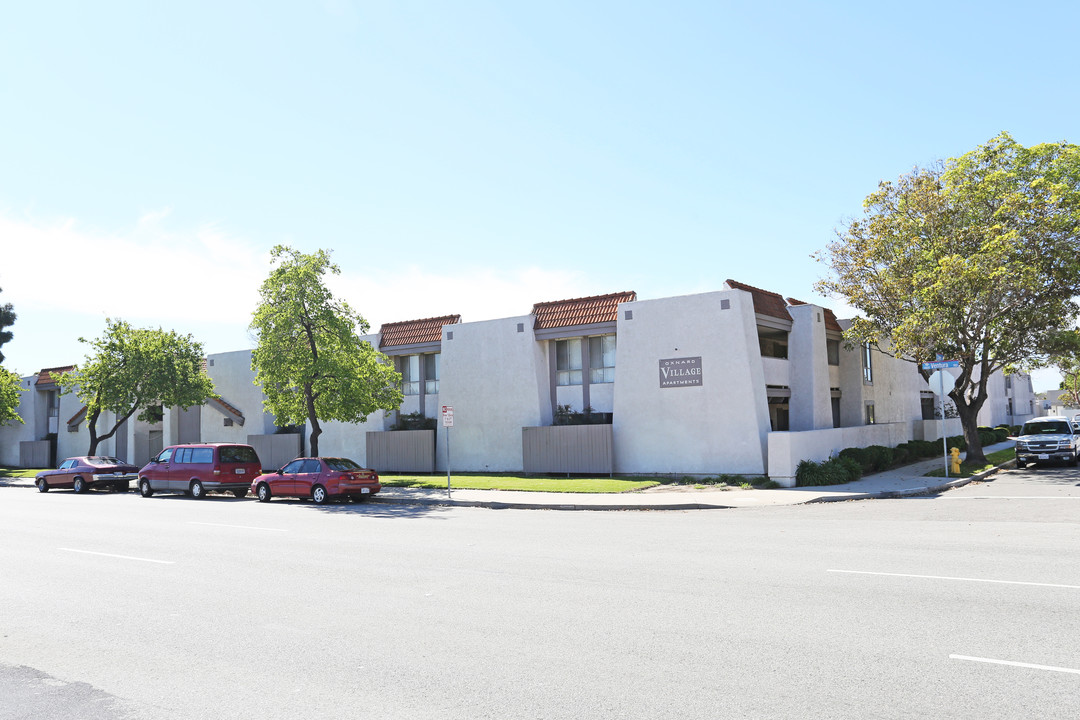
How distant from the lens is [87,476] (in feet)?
103

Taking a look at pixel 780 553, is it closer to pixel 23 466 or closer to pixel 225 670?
pixel 225 670

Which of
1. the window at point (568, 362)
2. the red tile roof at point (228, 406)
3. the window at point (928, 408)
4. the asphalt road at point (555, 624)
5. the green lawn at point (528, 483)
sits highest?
the window at point (568, 362)

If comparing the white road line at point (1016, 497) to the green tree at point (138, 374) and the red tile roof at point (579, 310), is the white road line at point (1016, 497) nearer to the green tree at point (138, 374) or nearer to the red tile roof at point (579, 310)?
the red tile roof at point (579, 310)

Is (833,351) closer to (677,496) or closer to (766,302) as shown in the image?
(766,302)

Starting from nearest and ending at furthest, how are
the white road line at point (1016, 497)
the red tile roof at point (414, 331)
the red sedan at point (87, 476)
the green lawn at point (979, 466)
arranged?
the white road line at point (1016, 497) → the green lawn at point (979, 466) → the red sedan at point (87, 476) → the red tile roof at point (414, 331)

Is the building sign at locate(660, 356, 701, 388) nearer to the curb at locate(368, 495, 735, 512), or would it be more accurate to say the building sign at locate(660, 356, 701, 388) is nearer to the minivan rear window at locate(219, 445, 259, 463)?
the curb at locate(368, 495, 735, 512)

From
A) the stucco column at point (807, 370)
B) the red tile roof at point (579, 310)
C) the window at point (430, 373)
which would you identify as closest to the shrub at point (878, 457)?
the stucco column at point (807, 370)

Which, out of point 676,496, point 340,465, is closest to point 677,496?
point 676,496

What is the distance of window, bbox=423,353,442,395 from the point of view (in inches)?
1342

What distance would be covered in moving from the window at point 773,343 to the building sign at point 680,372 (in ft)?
16.7

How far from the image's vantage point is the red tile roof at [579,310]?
28516mm

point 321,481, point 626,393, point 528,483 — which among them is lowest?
point 528,483

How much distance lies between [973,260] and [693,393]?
10.1 meters

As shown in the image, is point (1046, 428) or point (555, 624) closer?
point (555, 624)
